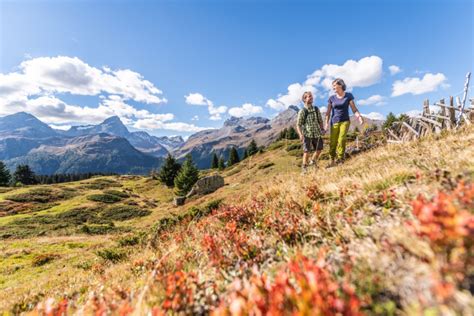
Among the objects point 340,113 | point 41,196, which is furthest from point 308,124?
point 41,196

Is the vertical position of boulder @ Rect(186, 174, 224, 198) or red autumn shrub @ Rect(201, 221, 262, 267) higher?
red autumn shrub @ Rect(201, 221, 262, 267)

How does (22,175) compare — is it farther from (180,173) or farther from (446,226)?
(446,226)

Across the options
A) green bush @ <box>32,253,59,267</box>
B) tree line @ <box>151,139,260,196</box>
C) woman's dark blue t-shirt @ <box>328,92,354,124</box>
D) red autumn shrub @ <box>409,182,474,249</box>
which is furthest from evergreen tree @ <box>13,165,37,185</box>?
red autumn shrub @ <box>409,182,474,249</box>

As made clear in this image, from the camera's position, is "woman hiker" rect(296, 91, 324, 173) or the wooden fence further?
the wooden fence

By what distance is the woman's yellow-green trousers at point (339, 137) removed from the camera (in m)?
8.73

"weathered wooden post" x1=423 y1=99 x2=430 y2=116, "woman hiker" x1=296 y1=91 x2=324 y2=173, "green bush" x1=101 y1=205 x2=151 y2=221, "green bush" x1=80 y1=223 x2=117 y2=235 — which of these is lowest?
"green bush" x1=101 y1=205 x2=151 y2=221

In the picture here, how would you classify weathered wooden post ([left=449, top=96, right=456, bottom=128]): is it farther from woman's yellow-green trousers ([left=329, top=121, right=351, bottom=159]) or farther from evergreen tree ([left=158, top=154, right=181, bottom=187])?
evergreen tree ([left=158, top=154, right=181, bottom=187])

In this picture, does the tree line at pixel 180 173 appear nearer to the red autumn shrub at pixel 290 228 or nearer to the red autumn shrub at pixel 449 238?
the red autumn shrub at pixel 290 228

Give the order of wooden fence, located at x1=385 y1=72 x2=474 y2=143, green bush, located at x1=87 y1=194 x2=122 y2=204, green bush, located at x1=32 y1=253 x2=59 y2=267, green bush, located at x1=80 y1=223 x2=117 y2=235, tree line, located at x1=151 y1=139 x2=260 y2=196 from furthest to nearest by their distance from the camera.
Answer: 1. tree line, located at x1=151 y1=139 x2=260 y2=196
2. green bush, located at x1=87 y1=194 x2=122 y2=204
3. green bush, located at x1=80 y1=223 x2=117 y2=235
4. green bush, located at x1=32 y1=253 x2=59 y2=267
5. wooden fence, located at x1=385 y1=72 x2=474 y2=143

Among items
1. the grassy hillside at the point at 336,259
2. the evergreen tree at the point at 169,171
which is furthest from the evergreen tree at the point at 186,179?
the grassy hillside at the point at 336,259

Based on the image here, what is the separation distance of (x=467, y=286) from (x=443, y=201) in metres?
0.58

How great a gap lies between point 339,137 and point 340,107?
1.12 meters

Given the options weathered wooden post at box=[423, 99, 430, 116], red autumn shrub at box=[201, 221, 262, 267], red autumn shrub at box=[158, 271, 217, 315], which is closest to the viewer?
red autumn shrub at box=[158, 271, 217, 315]

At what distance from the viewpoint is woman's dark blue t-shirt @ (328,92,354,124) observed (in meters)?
8.52
